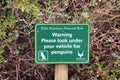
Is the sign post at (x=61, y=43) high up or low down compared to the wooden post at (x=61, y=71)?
up

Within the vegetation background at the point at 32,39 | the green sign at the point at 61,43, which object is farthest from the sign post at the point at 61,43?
the vegetation background at the point at 32,39

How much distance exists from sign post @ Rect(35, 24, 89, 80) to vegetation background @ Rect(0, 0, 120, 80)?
26.1 inches

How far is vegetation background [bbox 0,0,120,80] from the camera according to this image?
11.4ft

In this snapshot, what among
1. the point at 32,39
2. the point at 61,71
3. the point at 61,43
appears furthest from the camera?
the point at 32,39

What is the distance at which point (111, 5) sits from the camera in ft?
12.1

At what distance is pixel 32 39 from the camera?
3562 mm

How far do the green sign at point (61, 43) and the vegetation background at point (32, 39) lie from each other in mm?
662

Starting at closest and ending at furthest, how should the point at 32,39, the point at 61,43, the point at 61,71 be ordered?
the point at 61,43 → the point at 61,71 → the point at 32,39

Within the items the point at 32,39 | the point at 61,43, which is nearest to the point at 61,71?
the point at 61,43

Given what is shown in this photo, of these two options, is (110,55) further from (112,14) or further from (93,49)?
(112,14)

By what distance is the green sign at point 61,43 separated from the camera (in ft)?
8.98

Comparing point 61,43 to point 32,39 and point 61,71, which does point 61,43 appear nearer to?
point 61,71

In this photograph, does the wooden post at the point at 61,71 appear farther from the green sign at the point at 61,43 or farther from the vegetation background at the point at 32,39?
the vegetation background at the point at 32,39

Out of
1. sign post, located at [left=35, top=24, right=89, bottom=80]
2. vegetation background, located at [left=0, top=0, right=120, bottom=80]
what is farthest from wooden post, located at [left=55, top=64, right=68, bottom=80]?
vegetation background, located at [left=0, top=0, right=120, bottom=80]
